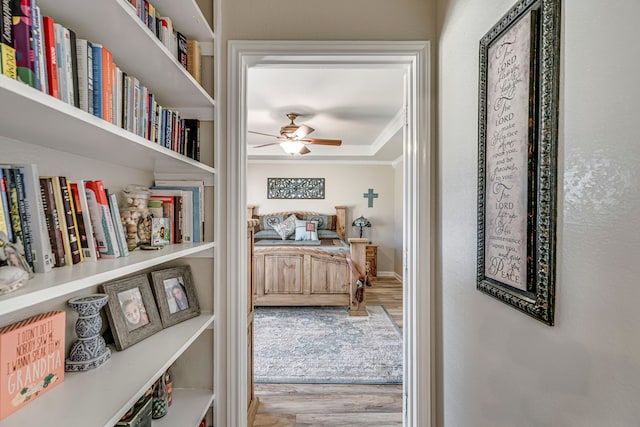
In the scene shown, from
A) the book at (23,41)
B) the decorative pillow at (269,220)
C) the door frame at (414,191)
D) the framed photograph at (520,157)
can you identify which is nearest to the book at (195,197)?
the door frame at (414,191)

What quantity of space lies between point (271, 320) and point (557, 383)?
3354 millimetres

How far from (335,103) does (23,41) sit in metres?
3.12

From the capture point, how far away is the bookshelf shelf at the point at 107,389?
782 mm

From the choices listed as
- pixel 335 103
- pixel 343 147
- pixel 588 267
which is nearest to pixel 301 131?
pixel 335 103

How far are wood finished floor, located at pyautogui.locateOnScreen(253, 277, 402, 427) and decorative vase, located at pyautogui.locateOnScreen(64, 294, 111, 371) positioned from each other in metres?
1.30

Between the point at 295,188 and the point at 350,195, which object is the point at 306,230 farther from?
the point at 350,195

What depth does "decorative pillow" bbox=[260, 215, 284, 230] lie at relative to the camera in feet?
19.8

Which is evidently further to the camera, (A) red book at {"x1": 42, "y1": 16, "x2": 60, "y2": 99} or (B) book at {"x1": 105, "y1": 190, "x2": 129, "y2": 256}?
(B) book at {"x1": 105, "y1": 190, "x2": 129, "y2": 256}

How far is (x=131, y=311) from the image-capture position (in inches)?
48.9

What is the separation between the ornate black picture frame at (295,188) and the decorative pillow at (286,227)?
625 mm

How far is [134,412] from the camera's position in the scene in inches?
42.5

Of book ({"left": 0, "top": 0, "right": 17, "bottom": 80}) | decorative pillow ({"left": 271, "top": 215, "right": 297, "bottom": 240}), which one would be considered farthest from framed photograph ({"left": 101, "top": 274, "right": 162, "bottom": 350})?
decorative pillow ({"left": 271, "top": 215, "right": 297, "bottom": 240})

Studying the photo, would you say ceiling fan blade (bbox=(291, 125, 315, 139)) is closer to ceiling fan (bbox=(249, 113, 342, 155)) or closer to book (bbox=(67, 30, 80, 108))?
ceiling fan (bbox=(249, 113, 342, 155))

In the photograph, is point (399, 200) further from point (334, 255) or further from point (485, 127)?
point (485, 127)
